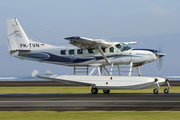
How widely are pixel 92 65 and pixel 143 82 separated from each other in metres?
5.11

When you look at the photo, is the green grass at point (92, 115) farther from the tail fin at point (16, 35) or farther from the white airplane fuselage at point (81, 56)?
the tail fin at point (16, 35)

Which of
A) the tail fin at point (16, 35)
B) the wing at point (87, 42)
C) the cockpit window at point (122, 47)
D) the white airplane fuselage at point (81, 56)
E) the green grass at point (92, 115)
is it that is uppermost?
the tail fin at point (16, 35)

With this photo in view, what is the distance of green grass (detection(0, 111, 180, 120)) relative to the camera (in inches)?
436

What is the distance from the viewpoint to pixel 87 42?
2316 centimetres

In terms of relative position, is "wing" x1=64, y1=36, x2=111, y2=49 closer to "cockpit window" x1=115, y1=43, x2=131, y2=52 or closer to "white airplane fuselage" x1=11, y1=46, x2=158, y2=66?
"white airplane fuselage" x1=11, y1=46, x2=158, y2=66

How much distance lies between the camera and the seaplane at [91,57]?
2139cm

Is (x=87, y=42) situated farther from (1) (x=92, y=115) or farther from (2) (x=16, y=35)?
(1) (x=92, y=115)

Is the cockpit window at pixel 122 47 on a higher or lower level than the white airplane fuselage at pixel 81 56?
higher

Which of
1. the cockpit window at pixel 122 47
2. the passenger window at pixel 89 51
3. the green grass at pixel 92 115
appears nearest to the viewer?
the green grass at pixel 92 115

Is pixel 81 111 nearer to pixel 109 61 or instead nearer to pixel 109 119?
pixel 109 119

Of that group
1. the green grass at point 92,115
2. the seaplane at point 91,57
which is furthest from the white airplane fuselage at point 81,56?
the green grass at point 92,115

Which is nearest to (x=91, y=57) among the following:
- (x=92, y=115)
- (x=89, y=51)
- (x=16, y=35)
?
(x=89, y=51)

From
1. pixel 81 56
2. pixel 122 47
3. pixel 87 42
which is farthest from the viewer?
pixel 81 56

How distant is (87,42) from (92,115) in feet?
39.5
